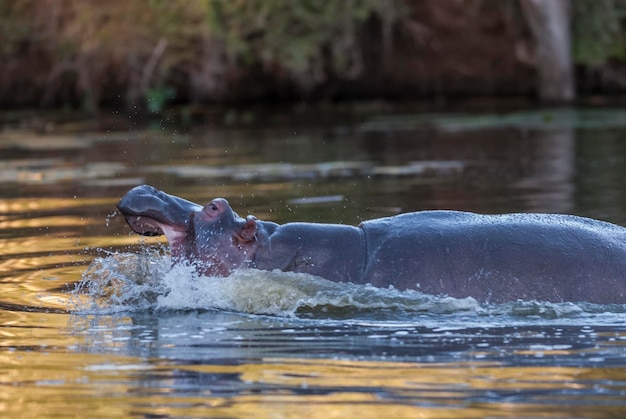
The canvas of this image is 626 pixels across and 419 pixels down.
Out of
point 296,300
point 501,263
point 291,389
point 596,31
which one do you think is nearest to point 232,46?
point 596,31

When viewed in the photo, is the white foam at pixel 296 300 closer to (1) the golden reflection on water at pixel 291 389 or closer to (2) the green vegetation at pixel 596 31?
(1) the golden reflection on water at pixel 291 389

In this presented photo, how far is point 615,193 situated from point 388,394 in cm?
614

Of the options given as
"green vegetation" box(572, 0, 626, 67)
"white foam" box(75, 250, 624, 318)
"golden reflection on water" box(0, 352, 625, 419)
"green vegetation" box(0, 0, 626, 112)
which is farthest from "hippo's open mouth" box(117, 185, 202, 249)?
"green vegetation" box(572, 0, 626, 67)

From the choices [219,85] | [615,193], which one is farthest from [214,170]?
[219,85]

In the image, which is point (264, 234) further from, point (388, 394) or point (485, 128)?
point (485, 128)

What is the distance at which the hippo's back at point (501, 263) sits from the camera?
563 cm

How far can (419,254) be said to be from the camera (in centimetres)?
569

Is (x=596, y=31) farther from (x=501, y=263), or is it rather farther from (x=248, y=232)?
(x=248, y=232)

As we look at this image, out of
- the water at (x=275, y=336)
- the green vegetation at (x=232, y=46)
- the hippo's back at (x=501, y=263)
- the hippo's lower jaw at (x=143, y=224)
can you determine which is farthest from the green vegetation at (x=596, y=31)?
the hippo's lower jaw at (x=143, y=224)

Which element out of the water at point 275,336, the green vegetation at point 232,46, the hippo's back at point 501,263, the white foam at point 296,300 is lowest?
the water at point 275,336

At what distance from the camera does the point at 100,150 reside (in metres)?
15.6

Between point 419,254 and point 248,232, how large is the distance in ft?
2.31

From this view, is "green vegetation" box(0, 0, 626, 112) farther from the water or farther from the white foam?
the white foam

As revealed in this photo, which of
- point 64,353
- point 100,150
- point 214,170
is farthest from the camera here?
point 100,150
